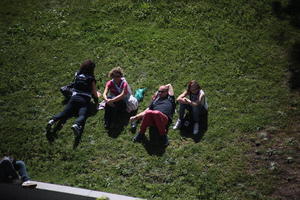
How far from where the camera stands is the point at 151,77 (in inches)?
436

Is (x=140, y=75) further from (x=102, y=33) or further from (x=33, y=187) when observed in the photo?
(x=33, y=187)

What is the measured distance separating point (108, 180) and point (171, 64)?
481 centimetres

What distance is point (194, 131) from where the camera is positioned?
9102 millimetres

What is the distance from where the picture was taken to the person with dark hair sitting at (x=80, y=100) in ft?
31.7

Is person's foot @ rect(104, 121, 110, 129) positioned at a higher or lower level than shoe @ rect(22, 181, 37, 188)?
higher

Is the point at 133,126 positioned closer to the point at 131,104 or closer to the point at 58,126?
the point at 131,104

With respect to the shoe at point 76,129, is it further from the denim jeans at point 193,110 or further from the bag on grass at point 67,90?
the denim jeans at point 193,110

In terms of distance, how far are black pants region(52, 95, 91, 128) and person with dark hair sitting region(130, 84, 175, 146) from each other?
1442 millimetres

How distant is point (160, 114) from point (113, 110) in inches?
63.6

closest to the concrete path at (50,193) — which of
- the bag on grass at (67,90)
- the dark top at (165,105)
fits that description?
the dark top at (165,105)

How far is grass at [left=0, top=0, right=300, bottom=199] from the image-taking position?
818 cm

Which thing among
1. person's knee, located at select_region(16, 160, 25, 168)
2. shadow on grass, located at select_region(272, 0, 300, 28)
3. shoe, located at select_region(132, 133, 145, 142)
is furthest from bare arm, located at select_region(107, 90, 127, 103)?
shadow on grass, located at select_region(272, 0, 300, 28)

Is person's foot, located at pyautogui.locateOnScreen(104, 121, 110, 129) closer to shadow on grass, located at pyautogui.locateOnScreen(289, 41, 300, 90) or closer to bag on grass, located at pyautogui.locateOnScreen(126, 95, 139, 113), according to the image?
bag on grass, located at pyautogui.locateOnScreen(126, 95, 139, 113)

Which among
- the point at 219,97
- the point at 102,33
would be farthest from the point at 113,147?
the point at 102,33
